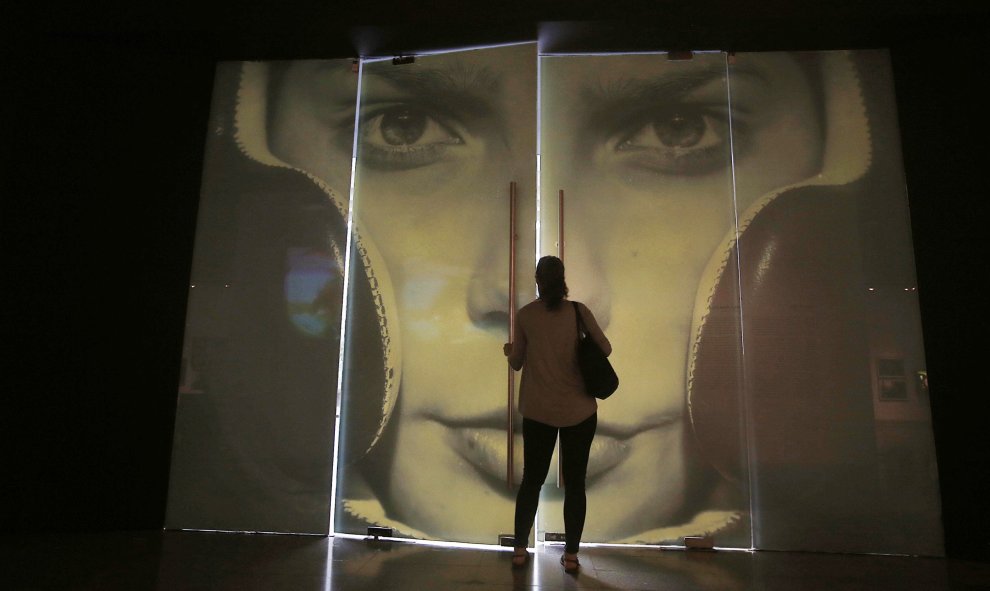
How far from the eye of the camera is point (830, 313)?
3.15 meters

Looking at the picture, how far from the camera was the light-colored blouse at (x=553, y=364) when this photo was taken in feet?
8.00

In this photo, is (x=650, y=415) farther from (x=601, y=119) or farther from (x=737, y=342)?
(x=601, y=119)

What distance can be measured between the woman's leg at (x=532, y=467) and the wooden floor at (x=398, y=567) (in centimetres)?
18

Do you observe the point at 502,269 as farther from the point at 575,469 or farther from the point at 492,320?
the point at 575,469

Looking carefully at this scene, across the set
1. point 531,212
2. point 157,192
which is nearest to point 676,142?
point 531,212

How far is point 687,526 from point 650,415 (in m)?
0.56

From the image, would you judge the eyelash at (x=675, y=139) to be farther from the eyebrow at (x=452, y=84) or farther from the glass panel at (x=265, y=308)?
the glass panel at (x=265, y=308)

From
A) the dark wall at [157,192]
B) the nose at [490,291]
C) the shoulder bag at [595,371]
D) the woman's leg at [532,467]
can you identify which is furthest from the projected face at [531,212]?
the shoulder bag at [595,371]

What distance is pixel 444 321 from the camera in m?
3.28

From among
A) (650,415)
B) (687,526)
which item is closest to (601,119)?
(650,415)

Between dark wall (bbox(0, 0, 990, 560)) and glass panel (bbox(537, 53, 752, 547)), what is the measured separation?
318 mm

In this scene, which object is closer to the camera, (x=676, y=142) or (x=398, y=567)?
(x=398, y=567)

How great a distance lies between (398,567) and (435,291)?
139 centimetres

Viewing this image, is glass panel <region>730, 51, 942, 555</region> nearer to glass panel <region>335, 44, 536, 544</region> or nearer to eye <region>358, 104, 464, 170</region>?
glass panel <region>335, 44, 536, 544</region>
